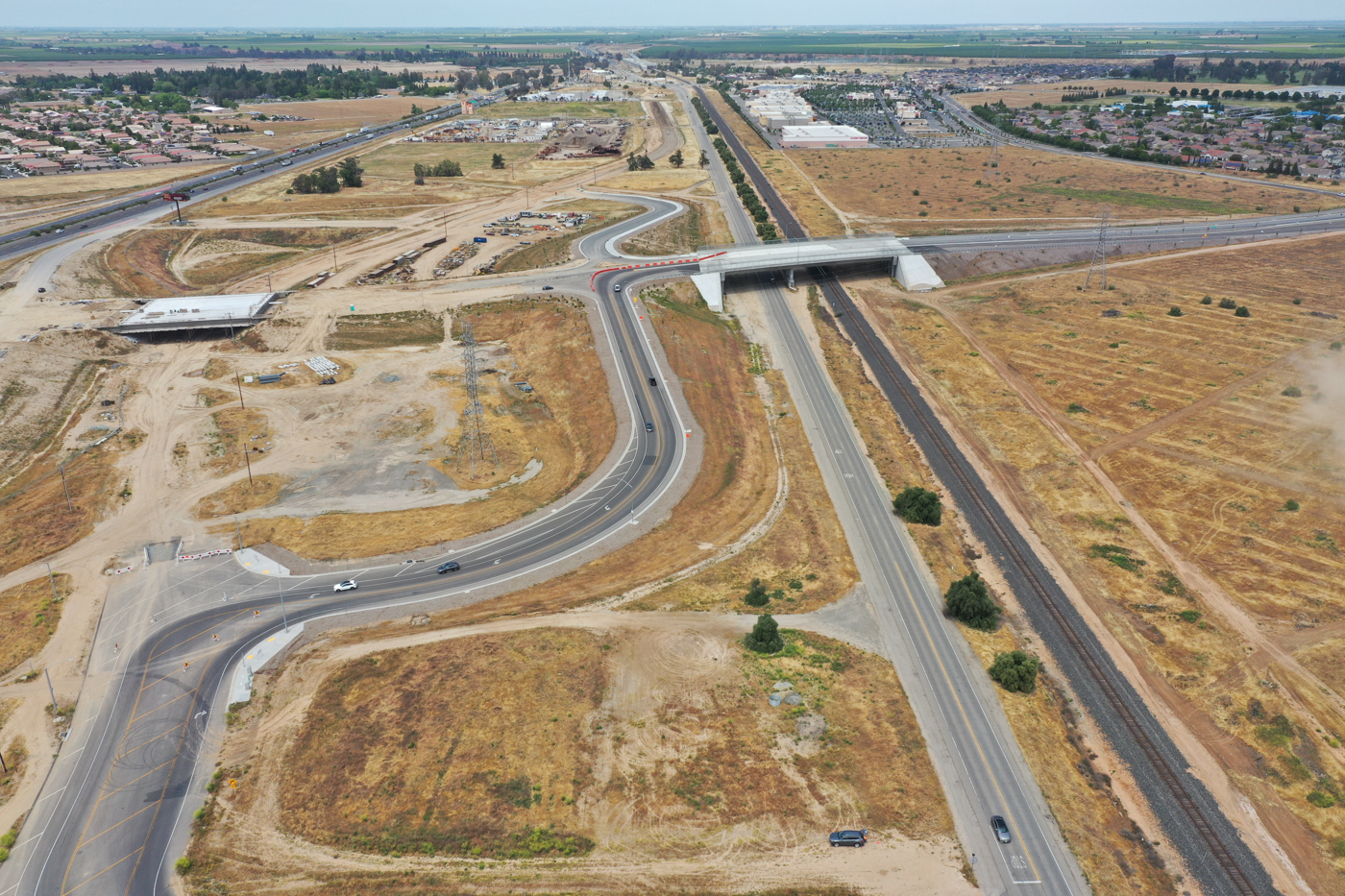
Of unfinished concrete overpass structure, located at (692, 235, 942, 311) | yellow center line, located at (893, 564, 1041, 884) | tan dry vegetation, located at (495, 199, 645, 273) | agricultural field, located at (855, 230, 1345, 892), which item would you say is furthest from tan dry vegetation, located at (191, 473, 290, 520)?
agricultural field, located at (855, 230, 1345, 892)

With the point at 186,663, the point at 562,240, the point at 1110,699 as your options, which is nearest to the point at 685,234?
the point at 562,240

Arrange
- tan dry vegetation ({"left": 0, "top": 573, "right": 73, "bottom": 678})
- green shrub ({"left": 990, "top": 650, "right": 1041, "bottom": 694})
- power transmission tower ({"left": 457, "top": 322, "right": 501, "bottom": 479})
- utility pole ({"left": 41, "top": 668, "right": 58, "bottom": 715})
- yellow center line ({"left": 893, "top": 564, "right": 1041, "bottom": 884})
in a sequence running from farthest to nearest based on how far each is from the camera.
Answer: power transmission tower ({"left": 457, "top": 322, "right": 501, "bottom": 479})
tan dry vegetation ({"left": 0, "top": 573, "right": 73, "bottom": 678})
green shrub ({"left": 990, "top": 650, "right": 1041, "bottom": 694})
utility pole ({"left": 41, "top": 668, "right": 58, "bottom": 715})
yellow center line ({"left": 893, "top": 564, "right": 1041, "bottom": 884})

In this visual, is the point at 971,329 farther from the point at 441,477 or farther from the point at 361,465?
the point at 361,465

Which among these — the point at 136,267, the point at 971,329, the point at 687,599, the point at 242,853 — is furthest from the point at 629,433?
the point at 136,267

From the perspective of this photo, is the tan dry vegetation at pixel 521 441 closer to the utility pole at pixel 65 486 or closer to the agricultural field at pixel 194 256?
the utility pole at pixel 65 486

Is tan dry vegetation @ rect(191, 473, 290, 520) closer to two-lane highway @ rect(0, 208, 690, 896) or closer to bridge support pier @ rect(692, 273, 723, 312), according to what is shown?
two-lane highway @ rect(0, 208, 690, 896)
